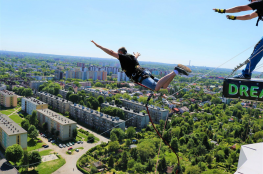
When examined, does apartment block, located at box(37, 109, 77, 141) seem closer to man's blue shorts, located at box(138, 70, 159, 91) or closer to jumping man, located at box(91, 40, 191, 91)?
jumping man, located at box(91, 40, 191, 91)

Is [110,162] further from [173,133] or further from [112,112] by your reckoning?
[112,112]

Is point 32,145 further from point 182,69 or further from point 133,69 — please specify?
point 182,69

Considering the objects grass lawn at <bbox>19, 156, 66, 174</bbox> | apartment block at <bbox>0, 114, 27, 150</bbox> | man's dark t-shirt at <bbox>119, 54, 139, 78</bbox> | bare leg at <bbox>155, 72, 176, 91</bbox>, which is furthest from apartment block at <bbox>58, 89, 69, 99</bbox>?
bare leg at <bbox>155, 72, 176, 91</bbox>

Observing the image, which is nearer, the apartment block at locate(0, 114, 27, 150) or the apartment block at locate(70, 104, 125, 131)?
the apartment block at locate(0, 114, 27, 150)

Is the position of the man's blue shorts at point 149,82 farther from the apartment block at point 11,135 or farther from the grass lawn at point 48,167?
the apartment block at point 11,135

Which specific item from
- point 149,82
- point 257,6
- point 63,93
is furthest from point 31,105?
point 257,6

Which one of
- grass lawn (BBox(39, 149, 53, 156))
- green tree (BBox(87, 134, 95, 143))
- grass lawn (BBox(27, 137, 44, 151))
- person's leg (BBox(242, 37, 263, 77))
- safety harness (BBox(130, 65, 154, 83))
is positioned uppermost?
person's leg (BBox(242, 37, 263, 77))
